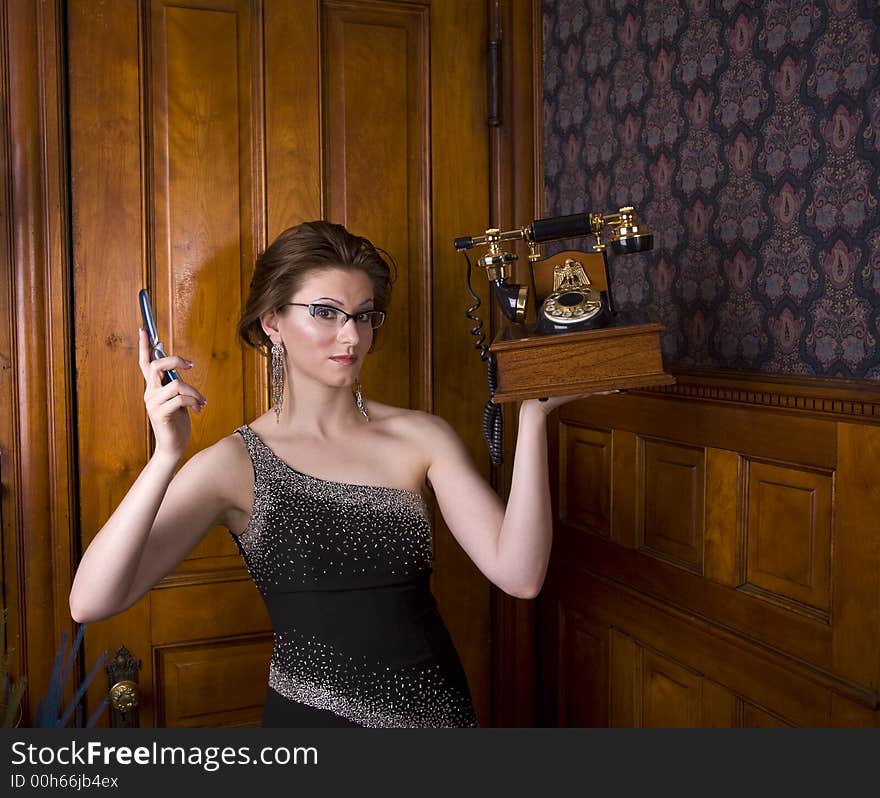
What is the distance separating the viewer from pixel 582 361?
1.90m

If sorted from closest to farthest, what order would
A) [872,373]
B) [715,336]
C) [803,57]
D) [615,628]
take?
[872,373] < [803,57] < [715,336] < [615,628]

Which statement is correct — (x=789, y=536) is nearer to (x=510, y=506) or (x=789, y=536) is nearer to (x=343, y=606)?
(x=510, y=506)

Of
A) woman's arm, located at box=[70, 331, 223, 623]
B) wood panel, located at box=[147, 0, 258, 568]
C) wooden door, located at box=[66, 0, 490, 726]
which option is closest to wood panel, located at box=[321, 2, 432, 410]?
wooden door, located at box=[66, 0, 490, 726]

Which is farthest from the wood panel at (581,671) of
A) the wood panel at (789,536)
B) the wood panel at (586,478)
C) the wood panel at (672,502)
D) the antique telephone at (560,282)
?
the antique telephone at (560,282)

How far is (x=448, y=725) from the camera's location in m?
2.07

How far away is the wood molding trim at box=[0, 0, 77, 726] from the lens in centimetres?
253

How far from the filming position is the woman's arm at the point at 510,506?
6.54 feet

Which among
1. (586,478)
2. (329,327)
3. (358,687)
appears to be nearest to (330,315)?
(329,327)

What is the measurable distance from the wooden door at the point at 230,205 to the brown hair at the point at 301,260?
613mm

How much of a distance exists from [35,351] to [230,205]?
676mm

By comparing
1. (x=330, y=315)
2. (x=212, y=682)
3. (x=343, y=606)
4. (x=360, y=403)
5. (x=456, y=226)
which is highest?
(x=456, y=226)

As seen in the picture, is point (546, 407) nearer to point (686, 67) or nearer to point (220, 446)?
point (220, 446)

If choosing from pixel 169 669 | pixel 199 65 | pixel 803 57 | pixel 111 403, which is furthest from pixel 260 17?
pixel 169 669

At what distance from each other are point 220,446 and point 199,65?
1.23 meters
